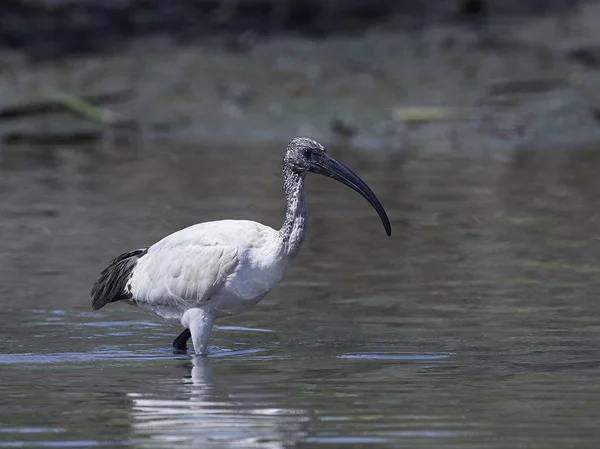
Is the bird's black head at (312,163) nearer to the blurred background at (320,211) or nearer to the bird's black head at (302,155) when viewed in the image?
the bird's black head at (302,155)

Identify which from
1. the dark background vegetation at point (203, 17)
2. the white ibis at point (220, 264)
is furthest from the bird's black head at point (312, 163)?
the dark background vegetation at point (203, 17)

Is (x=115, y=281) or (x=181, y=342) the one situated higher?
(x=115, y=281)

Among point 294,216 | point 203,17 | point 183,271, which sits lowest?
point 183,271

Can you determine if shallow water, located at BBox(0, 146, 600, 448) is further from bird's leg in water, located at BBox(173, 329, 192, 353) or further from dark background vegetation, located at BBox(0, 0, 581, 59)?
dark background vegetation, located at BBox(0, 0, 581, 59)

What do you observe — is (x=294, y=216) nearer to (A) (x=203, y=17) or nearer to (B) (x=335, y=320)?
(B) (x=335, y=320)

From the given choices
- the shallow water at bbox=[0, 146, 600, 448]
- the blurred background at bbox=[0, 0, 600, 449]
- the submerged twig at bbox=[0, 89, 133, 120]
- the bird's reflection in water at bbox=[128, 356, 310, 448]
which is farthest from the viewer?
the submerged twig at bbox=[0, 89, 133, 120]

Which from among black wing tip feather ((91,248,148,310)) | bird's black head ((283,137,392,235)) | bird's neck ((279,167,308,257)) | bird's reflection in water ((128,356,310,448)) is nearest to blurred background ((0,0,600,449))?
bird's reflection in water ((128,356,310,448))

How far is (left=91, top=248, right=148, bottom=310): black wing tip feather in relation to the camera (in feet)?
35.8

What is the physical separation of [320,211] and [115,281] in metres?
6.08

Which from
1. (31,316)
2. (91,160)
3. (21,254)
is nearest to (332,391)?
(31,316)

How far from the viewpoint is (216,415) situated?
27.0ft

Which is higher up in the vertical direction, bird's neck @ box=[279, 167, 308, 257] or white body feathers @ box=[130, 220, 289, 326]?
bird's neck @ box=[279, 167, 308, 257]

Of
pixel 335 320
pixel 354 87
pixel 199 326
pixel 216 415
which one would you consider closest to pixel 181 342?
pixel 199 326

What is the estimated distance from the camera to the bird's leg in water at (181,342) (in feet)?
34.6
